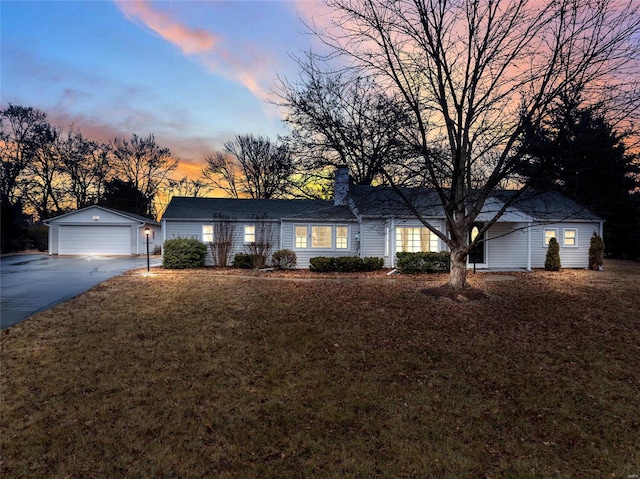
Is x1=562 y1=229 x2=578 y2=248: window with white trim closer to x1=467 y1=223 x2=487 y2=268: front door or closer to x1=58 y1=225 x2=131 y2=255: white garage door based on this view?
x1=467 y1=223 x2=487 y2=268: front door

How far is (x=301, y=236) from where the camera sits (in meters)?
16.8

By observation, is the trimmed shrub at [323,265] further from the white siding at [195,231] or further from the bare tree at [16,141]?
the bare tree at [16,141]

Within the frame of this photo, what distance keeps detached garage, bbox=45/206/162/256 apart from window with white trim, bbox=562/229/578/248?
1049 inches

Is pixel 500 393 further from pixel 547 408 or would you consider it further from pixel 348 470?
pixel 348 470

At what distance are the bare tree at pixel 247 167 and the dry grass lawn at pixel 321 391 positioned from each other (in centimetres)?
2546

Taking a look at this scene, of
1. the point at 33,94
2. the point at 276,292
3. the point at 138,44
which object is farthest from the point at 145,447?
the point at 33,94

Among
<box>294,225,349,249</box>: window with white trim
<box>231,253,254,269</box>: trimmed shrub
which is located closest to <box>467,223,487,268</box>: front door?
<box>294,225,349,249</box>: window with white trim

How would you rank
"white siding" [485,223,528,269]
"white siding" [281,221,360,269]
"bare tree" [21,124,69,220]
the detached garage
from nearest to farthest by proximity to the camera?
"white siding" [485,223,528,269] → "white siding" [281,221,360,269] → the detached garage → "bare tree" [21,124,69,220]

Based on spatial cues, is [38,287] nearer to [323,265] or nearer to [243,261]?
[243,261]

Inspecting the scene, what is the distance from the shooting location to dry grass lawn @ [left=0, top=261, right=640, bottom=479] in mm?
3195

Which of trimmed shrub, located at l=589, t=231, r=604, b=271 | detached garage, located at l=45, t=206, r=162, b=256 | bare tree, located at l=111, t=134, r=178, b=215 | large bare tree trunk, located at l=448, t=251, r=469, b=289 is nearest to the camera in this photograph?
large bare tree trunk, located at l=448, t=251, r=469, b=289

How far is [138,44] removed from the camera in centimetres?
1077

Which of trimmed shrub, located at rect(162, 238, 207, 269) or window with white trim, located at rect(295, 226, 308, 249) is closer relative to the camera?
trimmed shrub, located at rect(162, 238, 207, 269)

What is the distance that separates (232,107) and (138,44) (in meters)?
4.35
